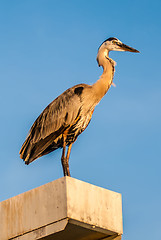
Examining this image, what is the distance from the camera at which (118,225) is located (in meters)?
8.73

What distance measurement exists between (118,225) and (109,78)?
12.5 ft

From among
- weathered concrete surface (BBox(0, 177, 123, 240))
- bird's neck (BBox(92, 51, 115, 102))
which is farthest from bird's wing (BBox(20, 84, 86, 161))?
weathered concrete surface (BBox(0, 177, 123, 240))

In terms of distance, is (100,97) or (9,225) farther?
(100,97)

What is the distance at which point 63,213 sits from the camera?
7938 millimetres

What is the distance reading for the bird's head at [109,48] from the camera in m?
11.9

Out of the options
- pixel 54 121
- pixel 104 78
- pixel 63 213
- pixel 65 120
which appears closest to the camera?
pixel 63 213

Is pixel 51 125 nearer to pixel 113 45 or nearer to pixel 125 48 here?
pixel 113 45

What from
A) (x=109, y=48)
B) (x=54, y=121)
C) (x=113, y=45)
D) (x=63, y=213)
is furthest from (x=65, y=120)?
(x=63, y=213)

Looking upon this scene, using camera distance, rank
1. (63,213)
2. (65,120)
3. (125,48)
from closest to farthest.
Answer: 1. (63,213)
2. (65,120)
3. (125,48)

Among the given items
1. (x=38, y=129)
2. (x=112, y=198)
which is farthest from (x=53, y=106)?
(x=112, y=198)

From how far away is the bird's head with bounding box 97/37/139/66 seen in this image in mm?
11906

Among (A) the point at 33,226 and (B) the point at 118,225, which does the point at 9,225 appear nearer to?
(A) the point at 33,226

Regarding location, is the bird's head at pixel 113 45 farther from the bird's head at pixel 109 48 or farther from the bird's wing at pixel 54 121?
the bird's wing at pixel 54 121

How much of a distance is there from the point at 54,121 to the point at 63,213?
3536 millimetres
